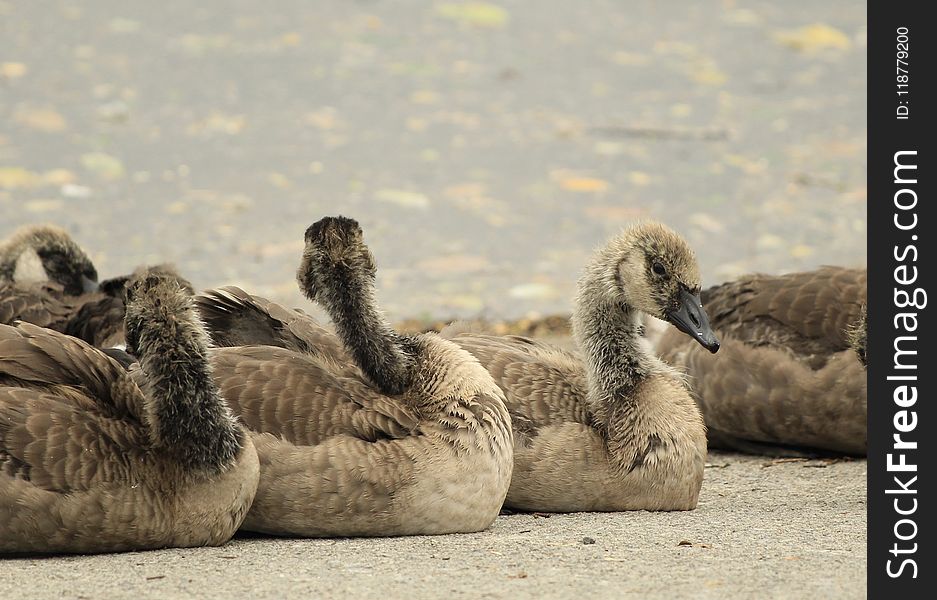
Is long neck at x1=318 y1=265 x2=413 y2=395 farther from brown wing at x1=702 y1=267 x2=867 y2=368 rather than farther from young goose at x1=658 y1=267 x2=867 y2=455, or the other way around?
brown wing at x1=702 y1=267 x2=867 y2=368

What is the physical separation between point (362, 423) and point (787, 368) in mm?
3678

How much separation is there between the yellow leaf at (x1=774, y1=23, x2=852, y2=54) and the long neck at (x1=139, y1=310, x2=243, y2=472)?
16.0 m

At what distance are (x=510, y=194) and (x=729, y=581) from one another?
10.2 meters

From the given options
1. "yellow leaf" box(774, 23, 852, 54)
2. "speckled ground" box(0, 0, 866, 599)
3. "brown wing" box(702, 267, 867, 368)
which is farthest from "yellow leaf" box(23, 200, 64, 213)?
"yellow leaf" box(774, 23, 852, 54)

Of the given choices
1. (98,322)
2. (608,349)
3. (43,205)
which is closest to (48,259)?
(98,322)

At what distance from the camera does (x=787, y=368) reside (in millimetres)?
9414

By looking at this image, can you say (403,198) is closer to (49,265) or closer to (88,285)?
(49,265)

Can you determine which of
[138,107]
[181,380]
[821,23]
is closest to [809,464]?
[181,380]

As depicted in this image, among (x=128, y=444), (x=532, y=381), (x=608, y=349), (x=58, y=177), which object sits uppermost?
(x=58, y=177)

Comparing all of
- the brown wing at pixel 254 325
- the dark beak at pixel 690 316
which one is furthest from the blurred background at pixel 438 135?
the brown wing at pixel 254 325

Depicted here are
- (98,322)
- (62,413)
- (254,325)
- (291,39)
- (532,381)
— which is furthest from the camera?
(291,39)

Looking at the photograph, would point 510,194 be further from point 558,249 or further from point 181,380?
point 181,380

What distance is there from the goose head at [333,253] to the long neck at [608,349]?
1493 millimetres

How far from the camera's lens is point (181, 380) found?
6.25 meters
